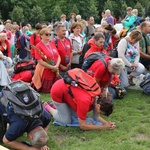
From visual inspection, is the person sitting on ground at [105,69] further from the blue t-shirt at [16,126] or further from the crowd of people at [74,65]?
the blue t-shirt at [16,126]

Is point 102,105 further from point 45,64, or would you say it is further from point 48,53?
point 48,53

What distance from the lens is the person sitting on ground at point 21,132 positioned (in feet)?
11.3

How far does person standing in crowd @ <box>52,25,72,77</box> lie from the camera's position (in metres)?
6.50

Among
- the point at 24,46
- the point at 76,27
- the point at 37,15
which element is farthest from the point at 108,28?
the point at 37,15

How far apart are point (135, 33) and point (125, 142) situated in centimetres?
276

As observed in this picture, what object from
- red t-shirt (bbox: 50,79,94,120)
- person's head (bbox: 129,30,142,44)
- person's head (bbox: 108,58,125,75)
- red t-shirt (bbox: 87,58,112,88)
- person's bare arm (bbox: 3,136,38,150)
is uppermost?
person's head (bbox: 129,30,142,44)

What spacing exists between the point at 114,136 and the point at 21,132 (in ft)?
4.65

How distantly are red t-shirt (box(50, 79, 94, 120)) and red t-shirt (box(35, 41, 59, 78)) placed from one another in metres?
1.93

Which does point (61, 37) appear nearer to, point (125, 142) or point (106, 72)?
point (106, 72)

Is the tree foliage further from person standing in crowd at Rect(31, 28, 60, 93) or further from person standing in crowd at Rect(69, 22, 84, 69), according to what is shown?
person standing in crowd at Rect(31, 28, 60, 93)

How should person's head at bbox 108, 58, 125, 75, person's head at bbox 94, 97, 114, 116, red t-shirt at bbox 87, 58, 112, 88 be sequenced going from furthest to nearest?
1. red t-shirt at bbox 87, 58, 112, 88
2. person's head at bbox 108, 58, 125, 75
3. person's head at bbox 94, 97, 114, 116

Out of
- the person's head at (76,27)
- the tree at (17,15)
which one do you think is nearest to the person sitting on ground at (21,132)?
the person's head at (76,27)

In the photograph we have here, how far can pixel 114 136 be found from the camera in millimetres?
4262

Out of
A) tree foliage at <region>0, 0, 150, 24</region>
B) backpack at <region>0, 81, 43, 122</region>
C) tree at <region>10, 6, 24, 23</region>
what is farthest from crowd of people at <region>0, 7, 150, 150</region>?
tree foliage at <region>0, 0, 150, 24</region>
